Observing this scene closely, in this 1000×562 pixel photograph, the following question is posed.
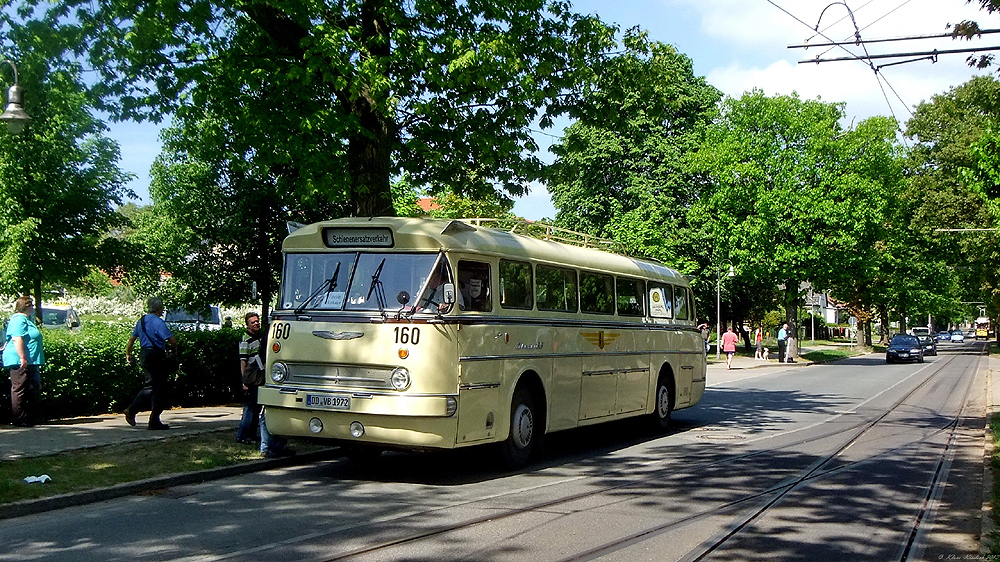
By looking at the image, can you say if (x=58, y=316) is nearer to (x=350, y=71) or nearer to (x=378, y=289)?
(x=350, y=71)

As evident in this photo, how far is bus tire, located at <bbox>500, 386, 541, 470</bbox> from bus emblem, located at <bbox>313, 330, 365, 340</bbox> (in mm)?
2105

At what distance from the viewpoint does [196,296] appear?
Answer: 89.8 feet

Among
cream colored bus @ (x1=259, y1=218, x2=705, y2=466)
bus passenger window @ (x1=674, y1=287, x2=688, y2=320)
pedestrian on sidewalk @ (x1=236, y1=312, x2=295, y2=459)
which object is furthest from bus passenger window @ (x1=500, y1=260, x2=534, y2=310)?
bus passenger window @ (x1=674, y1=287, x2=688, y2=320)

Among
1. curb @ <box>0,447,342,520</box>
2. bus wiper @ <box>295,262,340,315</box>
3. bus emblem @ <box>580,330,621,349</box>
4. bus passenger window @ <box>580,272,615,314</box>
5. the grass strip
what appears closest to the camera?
curb @ <box>0,447,342,520</box>

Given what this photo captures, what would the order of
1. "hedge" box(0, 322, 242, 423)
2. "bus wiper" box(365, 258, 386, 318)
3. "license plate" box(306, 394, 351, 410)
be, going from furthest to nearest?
"hedge" box(0, 322, 242, 423) → "bus wiper" box(365, 258, 386, 318) → "license plate" box(306, 394, 351, 410)

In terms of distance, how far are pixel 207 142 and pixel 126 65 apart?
1.62 m

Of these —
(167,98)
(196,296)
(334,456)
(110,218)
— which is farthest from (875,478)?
(110,218)

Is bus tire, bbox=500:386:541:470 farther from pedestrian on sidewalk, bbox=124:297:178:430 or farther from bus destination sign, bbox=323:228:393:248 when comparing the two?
pedestrian on sidewalk, bbox=124:297:178:430

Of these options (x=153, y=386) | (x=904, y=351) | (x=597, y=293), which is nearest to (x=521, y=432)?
(x=597, y=293)

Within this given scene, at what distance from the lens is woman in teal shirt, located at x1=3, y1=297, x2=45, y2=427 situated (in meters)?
12.9

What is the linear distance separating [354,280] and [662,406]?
293 inches

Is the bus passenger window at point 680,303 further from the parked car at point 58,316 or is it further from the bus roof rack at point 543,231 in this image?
the parked car at point 58,316

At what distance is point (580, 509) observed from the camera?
8773mm

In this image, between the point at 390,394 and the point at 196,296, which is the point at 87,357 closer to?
the point at 390,394
